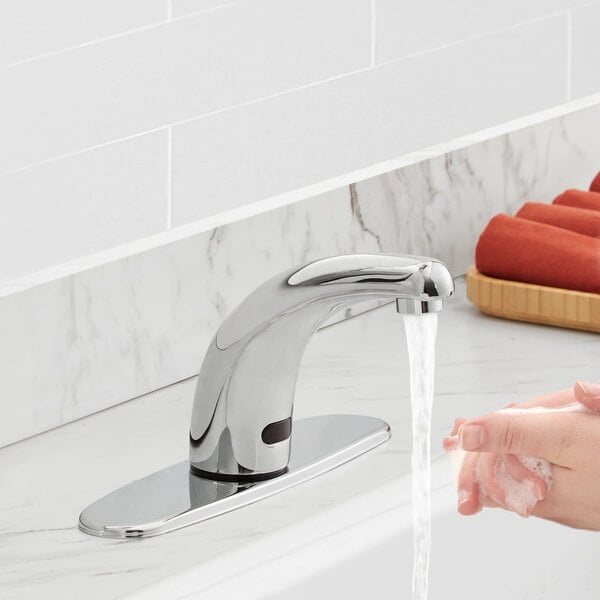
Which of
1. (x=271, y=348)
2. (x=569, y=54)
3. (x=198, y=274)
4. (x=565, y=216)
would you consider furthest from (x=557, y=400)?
(x=569, y=54)

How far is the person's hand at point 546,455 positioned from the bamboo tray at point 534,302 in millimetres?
392

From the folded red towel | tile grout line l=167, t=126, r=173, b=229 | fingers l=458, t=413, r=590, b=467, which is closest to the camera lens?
fingers l=458, t=413, r=590, b=467

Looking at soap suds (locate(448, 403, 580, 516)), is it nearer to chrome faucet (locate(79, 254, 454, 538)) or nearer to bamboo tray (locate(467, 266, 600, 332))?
chrome faucet (locate(79, 254, 454, 538))

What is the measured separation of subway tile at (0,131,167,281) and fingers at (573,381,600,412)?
39 cm

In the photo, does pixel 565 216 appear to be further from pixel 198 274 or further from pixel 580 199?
pixel 198 274

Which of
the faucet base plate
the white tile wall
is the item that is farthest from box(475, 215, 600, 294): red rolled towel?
the faucet base plate

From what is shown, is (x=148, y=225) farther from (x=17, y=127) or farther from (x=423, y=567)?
(x=423, y=567)

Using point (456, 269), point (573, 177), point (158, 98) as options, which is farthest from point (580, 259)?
point (158, 98)

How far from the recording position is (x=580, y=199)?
4.57ft

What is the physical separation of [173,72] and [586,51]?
0.60m

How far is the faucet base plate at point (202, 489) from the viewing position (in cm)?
93

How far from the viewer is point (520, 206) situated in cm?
148

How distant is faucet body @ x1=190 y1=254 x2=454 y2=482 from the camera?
0.87m

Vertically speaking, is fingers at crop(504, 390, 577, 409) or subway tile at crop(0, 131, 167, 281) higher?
subway tile at crop(0, 131, 167, 281)
